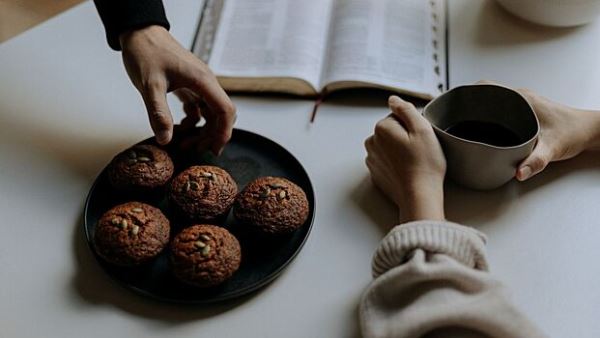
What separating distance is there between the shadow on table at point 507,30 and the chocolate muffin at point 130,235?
2.24 ft

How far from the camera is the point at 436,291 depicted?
67 centimetres

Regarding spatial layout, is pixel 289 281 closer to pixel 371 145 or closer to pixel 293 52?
pixel 371 145

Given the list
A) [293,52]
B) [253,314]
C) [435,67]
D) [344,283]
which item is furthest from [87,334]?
[435,67]

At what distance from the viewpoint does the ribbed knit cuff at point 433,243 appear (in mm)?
693

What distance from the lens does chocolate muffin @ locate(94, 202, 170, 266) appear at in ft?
2.45

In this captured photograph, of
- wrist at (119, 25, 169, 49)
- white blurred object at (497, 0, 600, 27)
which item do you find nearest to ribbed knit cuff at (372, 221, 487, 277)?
wrist at (119, 25, 169, 49)

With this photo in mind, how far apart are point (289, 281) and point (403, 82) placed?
1.34 feet

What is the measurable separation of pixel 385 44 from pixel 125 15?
445 millimetres

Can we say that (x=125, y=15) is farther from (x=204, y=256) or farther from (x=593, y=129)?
(x=593, y=129)

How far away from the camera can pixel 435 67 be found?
3.42 ft

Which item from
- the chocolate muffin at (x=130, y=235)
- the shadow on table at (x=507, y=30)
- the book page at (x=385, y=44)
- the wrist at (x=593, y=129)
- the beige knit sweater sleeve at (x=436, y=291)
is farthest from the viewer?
the shadow on table at (x=507, y=30)

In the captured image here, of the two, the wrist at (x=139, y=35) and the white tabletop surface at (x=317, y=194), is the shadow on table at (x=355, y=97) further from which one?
the wrist at (x=139, y=35)

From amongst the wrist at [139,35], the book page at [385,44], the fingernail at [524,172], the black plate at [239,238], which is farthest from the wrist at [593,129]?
the wrist at [139,35]

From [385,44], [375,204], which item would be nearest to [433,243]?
[375,204]
